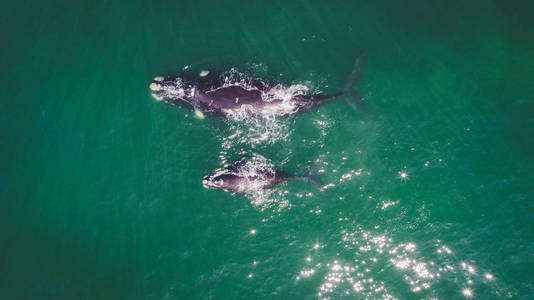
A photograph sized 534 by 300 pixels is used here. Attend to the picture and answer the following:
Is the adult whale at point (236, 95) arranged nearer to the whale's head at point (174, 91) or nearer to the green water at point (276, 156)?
the whale's head at point (174, 91)

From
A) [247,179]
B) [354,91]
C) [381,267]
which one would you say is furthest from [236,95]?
[381,267]

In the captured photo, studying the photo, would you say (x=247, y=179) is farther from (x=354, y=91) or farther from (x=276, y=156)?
(x=354, y=91)

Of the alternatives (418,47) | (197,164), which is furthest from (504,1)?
(197,164)

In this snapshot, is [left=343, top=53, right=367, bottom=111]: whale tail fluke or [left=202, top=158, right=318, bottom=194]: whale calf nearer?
[left=202, top=158, right=318, bottom=194]: whale calf

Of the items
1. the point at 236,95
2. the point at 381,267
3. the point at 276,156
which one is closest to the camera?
the point at 381,267

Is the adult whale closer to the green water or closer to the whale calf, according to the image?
the green water

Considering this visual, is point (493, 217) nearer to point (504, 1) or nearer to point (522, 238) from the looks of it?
point (522, 238)

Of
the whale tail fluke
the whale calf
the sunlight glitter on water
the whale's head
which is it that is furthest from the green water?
the whale's head

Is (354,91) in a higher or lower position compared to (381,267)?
higher
